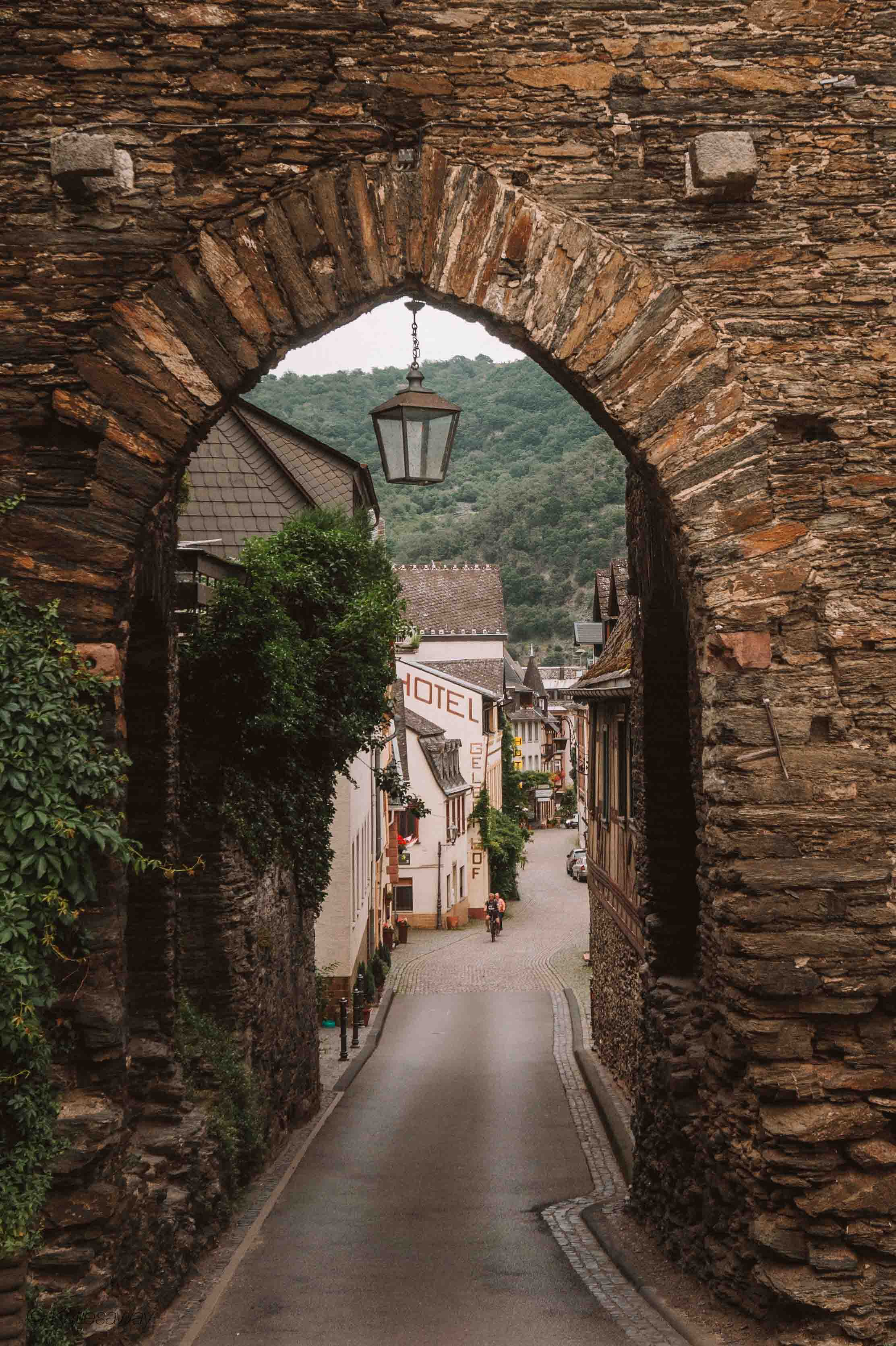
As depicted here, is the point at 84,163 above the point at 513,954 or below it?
above

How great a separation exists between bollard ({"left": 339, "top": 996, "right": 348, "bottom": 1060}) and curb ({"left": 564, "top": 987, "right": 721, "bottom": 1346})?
3426 millimetres

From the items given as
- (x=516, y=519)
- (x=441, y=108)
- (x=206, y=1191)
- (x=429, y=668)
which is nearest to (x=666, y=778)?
(x=206, y=1191)

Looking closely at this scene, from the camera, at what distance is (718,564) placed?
5.41m

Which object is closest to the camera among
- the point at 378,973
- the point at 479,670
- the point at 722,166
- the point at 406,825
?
the point at 722,166

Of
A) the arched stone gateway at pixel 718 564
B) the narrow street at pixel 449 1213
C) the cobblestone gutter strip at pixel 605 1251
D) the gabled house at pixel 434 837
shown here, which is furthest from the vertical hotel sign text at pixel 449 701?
the arched stone gateway at pixel 718 564

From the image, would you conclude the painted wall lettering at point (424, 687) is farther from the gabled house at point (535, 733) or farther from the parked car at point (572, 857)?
the gabled house at point (535, 733)

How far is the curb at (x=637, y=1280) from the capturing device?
18.7ft

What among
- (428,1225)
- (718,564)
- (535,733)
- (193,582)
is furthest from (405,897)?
(535,733)

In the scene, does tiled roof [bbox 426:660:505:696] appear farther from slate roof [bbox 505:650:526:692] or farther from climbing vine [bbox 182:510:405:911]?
climbing vine [bbox 182:510:405:911]

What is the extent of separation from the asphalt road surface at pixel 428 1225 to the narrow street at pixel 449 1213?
0.06ft

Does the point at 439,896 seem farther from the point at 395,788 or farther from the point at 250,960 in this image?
the point at 250,960

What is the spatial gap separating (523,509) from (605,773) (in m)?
68.0

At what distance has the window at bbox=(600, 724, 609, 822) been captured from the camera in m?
16.4

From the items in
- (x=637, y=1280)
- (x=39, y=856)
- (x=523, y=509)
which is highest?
(x=523, y=509)
